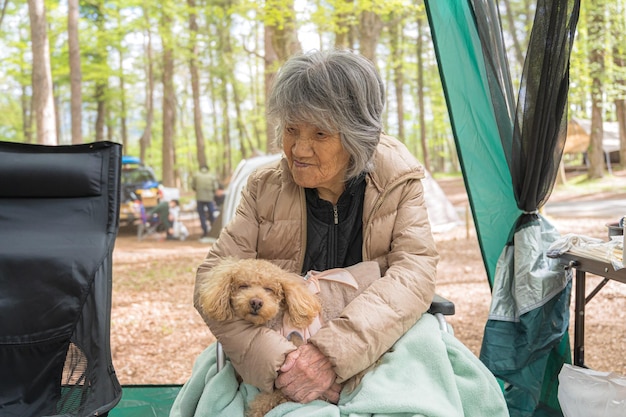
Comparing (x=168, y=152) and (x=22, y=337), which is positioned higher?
(x=168, y=152)

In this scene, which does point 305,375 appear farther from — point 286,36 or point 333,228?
point 286,36

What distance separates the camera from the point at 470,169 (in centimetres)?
260

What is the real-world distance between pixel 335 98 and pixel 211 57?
55.7 feet

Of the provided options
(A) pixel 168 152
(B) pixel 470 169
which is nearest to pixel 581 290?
(B) pixel 470 169

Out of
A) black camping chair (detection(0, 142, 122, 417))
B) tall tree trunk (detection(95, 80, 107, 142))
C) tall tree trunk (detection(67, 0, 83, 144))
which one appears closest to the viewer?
black camping chair (detection(0, 142, 122, 417))

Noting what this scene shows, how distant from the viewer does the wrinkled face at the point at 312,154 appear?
172cm

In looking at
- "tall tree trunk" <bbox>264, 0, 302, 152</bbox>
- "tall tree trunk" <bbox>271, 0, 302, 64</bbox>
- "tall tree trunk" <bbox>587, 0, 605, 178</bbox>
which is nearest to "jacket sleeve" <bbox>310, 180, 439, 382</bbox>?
"tall tree trunk" <bbox>264, 0, 302, 152</bbox>

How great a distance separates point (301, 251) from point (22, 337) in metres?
1.10

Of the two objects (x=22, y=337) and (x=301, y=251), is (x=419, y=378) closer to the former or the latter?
(x=301, y=251)

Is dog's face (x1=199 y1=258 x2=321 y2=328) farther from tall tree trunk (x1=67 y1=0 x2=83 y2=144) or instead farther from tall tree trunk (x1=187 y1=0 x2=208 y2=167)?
tall tree trunk (x1=187 y1=0 x2=208 y2=167)

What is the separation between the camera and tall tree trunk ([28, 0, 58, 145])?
8500 millimetres

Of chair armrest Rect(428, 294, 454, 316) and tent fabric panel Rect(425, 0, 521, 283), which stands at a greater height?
tent fabric panel Rect(425, 0, 521, 283)

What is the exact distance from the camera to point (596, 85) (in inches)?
410

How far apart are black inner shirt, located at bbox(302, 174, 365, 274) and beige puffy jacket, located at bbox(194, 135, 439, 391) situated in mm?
49
